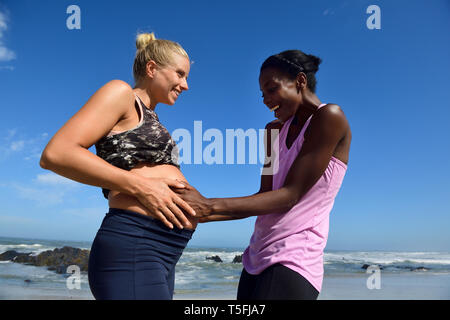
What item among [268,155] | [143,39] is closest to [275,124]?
[268,155]

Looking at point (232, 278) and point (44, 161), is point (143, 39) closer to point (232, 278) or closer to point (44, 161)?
point (44, 161)

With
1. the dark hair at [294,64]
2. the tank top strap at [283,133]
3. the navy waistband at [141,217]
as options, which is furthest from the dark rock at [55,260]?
the dark hair at [294,64]

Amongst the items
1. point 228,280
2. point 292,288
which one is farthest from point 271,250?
point 228,280

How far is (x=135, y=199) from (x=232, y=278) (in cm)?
1280

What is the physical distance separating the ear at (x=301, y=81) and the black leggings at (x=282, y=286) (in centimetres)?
100

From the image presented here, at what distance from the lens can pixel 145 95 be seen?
1.94 meters

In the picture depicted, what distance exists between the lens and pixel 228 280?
1307 centimetres

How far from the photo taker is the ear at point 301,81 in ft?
6.61

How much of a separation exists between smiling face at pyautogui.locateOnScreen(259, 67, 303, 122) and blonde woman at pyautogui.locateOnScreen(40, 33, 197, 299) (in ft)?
2.21

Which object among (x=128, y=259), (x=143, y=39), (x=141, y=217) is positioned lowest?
(x=128, y=259)

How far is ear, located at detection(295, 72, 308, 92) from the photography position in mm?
2016

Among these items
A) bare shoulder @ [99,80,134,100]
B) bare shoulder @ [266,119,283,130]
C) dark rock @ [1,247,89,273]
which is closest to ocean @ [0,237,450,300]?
dark rock @ [1,247,89,273]
